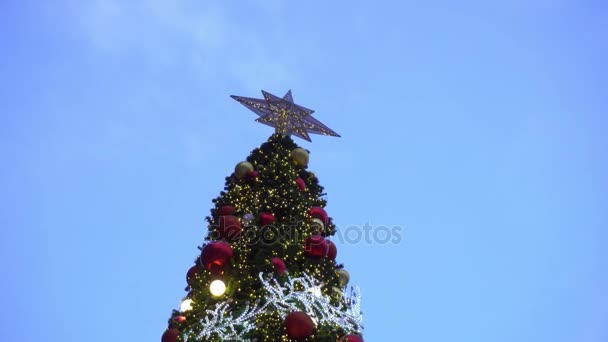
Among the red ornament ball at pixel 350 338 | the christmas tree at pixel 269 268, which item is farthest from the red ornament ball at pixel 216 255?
the red ornament ball at pixel 350 338

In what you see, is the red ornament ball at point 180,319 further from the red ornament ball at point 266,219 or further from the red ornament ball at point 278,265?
the red ornament ball at point 266,219

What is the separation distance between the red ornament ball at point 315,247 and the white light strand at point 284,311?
0.46 m

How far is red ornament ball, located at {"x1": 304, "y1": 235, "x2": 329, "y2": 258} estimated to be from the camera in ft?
26.1

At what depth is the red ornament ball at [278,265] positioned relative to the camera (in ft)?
24.1

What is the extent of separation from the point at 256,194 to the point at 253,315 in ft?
7.54

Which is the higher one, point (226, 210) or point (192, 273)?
point (226, 210)

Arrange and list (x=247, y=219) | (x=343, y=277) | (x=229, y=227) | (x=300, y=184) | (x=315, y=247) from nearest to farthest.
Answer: (x=229, y=227), (x=315, y=247), (x=247, y=219), (x=343, y=277), (x=300, y=184)

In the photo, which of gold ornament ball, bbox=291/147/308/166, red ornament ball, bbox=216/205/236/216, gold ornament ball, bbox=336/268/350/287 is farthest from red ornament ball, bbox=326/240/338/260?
gold ornament ball, bbox=291/147/308/166

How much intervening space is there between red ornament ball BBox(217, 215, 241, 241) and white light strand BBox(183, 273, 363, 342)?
2.88 ft

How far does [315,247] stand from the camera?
795 centimetres

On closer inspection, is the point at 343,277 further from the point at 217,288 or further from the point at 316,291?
the point at 217,288

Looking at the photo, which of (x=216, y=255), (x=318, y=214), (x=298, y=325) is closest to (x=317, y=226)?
(x=318, y=214)

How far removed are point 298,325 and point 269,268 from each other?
1139mm

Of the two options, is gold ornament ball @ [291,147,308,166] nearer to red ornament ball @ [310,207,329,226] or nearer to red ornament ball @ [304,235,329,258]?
red ornament ball @ [310,207,329,226]
